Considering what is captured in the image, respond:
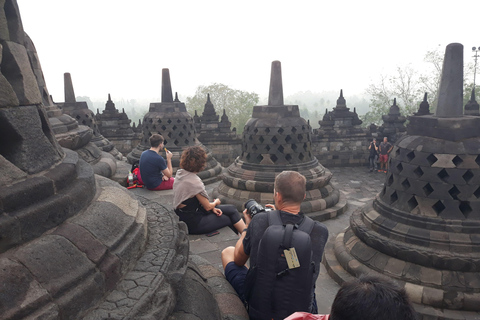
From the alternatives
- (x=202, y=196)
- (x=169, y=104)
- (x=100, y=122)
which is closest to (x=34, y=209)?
(x=202, y=196)

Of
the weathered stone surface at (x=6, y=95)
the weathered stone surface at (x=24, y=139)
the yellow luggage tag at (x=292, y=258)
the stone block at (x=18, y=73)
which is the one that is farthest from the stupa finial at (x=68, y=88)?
the yellow luggage tag at (x=292, y=258)

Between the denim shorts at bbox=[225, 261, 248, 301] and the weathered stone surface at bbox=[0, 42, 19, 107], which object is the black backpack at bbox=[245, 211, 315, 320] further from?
the weathered stone surface at bbox=[0, 42, 19, 107]

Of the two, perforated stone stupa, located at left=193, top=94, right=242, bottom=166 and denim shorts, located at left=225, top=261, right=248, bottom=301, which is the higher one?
perforated stone stupa, located at left=193, top=94, right=242, bottom=166

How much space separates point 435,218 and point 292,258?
8.41ft

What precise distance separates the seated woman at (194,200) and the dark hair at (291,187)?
5.85 ft

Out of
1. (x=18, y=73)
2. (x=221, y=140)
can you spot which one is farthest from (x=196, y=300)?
(x=221, y=140)

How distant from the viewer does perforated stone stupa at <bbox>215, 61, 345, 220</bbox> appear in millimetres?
6824

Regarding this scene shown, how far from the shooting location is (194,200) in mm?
4234

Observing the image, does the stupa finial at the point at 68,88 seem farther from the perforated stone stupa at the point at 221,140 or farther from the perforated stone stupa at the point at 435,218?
the perforated stone stupa at the point at 435,218

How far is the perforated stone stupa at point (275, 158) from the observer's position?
682 cm

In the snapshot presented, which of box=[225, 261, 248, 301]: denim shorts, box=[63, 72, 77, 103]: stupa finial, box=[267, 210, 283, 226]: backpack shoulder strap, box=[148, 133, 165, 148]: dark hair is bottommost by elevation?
box=[225, 261, 248, 301]: denim shorts

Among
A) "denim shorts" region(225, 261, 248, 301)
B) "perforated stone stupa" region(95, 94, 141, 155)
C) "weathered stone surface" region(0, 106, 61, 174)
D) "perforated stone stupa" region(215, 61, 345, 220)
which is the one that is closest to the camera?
"weathered stone surface" region(0, 106, 61, 174)

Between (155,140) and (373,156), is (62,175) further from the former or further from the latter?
(373,156)

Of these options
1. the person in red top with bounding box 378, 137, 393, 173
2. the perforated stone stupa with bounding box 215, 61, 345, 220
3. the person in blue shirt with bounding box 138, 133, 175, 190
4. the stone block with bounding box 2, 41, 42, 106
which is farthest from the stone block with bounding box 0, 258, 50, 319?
the person in red top with bounding box 378, 137, 393, 173
